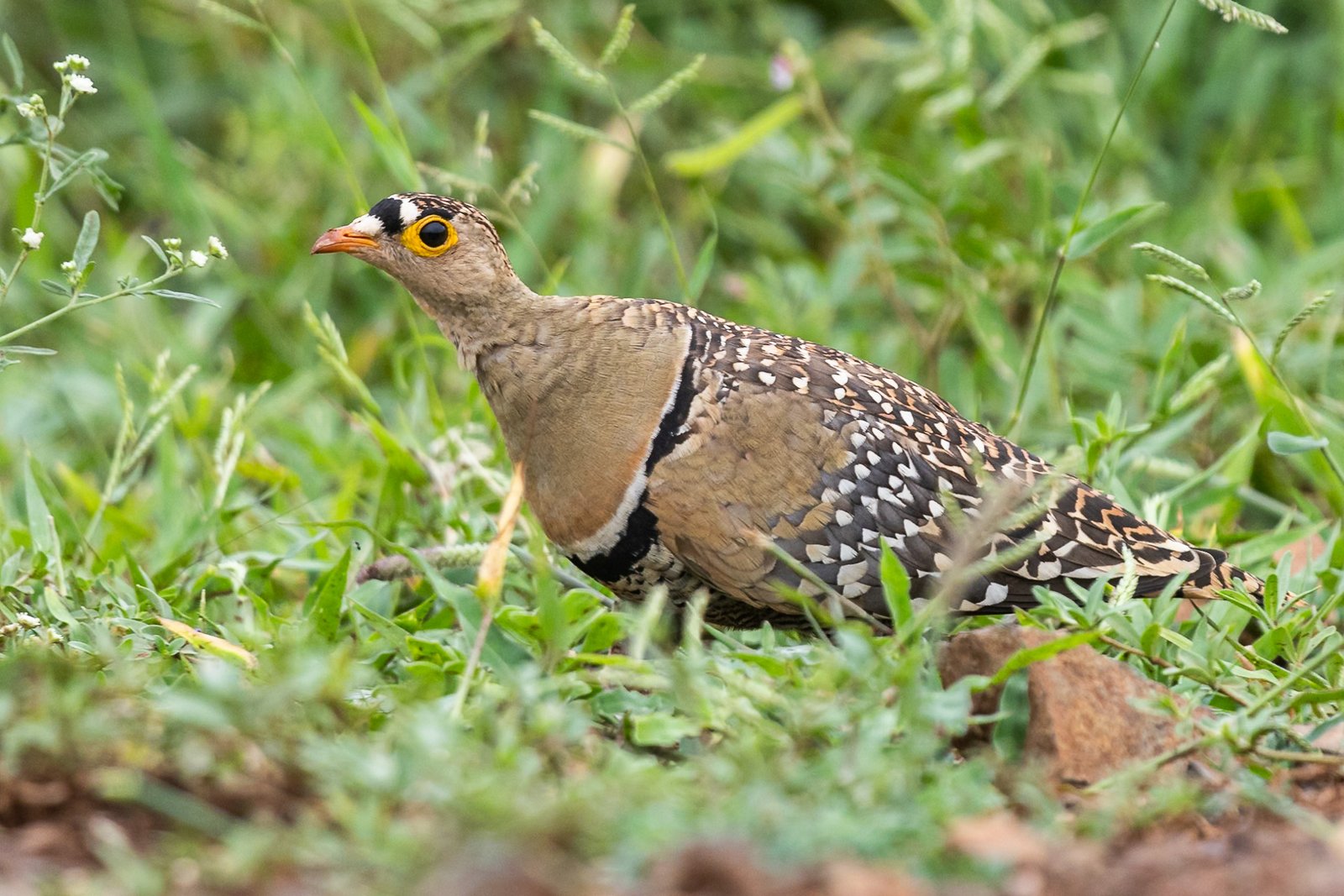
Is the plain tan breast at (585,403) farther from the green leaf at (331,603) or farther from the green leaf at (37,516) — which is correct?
the green leaf at (37,516)

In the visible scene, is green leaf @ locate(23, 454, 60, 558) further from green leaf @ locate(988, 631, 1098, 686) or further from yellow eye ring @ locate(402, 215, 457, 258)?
green leaf @ locate(988, 631, 1098, 686)

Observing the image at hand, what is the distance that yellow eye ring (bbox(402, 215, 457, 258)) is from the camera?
370cm

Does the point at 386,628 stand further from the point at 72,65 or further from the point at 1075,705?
the point at 1075,705

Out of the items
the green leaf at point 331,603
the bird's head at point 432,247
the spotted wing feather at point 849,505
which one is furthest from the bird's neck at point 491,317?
the green leaf at point 331,603

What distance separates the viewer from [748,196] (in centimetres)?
649

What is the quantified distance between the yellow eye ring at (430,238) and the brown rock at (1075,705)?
4.93 ft

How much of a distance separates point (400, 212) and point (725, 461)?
949 mm

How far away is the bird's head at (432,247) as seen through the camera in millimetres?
3705

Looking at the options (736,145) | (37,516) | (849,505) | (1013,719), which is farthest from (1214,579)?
(37,516)

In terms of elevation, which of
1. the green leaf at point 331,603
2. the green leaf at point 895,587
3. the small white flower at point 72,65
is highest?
the small white flower at point 72,65

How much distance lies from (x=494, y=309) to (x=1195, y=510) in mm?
1895

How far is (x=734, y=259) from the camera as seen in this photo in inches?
252

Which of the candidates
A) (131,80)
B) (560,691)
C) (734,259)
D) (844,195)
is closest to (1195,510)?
(844,195)

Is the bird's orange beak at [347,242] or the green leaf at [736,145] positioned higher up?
the green leaf at [736,145]
